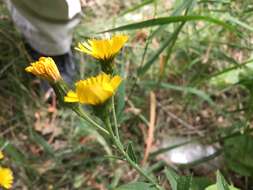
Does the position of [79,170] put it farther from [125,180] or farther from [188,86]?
[188,86]

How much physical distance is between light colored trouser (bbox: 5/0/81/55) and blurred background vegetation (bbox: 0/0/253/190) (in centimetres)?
7

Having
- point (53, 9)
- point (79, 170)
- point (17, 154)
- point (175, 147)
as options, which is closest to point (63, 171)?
point (79, 170)

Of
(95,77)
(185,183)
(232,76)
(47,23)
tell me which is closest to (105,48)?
(95,77)

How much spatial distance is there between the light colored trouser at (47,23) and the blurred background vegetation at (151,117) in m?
0.07

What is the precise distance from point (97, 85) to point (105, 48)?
11 centimetres

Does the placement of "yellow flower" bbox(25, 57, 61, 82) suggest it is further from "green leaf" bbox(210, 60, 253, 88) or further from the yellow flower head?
"green leaf" bbox(210, 60, 253, 88)

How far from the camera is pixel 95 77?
2.37 feet

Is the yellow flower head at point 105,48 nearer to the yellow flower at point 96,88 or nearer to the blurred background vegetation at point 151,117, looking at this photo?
the yellow flower at point 96,88

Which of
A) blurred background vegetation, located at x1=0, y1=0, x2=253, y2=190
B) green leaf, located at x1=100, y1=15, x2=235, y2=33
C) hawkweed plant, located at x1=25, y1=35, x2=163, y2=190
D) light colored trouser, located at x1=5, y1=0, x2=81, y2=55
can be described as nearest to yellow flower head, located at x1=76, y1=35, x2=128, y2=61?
hawkweed plant, located at x1=25, y1=35, x2=163, y2=190

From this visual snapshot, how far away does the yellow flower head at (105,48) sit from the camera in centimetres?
77

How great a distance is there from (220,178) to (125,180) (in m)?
0.66

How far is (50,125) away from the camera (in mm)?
1576

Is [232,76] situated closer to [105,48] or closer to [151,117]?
[151,117]

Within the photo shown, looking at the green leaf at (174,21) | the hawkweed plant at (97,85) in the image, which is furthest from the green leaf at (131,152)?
the green leaf at (174,21)
